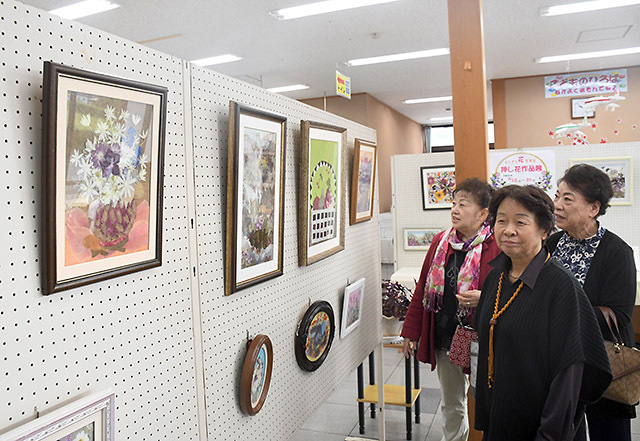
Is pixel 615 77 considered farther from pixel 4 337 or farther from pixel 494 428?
pixel 4 337

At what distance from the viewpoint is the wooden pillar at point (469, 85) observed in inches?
114

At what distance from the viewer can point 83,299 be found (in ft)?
3.51

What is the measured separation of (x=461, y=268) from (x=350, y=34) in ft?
15.0

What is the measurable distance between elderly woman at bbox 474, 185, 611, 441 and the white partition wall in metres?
0.76

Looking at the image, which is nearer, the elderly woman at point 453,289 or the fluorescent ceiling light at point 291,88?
the elderly woman at point 453,289

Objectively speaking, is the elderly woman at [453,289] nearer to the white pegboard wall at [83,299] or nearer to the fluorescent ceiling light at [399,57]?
the white pegboard wall at [83,299]

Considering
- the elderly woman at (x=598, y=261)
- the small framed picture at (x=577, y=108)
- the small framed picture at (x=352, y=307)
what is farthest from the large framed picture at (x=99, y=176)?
the small framed picture at (x=577, y=108)

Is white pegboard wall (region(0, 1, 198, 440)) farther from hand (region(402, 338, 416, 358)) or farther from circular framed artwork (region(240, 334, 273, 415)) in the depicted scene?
hand (region(402, 338, 416, 358))

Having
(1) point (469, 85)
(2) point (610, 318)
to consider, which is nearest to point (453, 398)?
(2) point (610, 318)

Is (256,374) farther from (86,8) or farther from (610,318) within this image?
(86,8)

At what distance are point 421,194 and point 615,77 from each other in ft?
19.8

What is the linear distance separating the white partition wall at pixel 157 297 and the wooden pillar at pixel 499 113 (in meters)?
8.10

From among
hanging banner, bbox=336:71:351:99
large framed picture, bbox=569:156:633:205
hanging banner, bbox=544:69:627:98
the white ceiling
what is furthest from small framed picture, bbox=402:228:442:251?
hanging banner, bbox=544:69:627:98

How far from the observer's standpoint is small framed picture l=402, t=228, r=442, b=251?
16.0 ft
